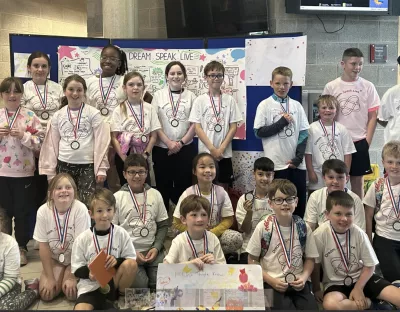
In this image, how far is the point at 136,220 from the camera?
3555 mm

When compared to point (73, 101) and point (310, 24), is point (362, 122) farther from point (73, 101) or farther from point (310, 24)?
point (73, 101)

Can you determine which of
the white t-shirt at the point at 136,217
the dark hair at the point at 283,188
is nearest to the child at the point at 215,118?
the white t-shirt at the point at 136,217

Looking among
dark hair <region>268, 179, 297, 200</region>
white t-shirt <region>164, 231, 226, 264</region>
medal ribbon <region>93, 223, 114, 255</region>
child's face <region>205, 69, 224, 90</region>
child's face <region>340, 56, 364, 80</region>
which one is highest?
child's face <region>340, 56, 364, 80</region>

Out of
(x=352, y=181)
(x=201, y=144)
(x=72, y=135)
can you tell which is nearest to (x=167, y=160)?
(x=201, y=144)

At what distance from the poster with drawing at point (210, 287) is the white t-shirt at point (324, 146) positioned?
1659 millimetres

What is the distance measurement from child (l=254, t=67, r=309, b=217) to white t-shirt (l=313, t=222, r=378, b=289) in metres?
1.18

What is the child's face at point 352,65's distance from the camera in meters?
4.38

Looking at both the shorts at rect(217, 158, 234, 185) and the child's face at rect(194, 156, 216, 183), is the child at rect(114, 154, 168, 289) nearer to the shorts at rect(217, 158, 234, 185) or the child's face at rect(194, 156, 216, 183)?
the child's face at rect(194, 156, 216, 183)

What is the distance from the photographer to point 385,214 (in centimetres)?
348

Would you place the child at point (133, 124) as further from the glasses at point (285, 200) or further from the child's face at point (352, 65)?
the child's face at point (352, 65)

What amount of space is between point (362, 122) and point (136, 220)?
2345 millimetres

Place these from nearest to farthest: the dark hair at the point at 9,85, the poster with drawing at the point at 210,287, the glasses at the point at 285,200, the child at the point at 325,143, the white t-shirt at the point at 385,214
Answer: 1. the poster with drawing at the point at 210,287
2. the glasses at the point at 285,200
3. the white t-shirt at the point at 385,214
4. the dark hair at the point at 9,85
5. the child at the point at 325,143

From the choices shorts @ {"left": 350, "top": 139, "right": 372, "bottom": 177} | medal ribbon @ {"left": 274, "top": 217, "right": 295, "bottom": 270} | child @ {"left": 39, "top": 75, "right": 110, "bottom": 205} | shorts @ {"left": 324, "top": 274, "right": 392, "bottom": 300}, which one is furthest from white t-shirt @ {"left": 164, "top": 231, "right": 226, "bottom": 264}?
shorts @ {"left": 350, "top": 139, "right": 372, "bottom": 177}

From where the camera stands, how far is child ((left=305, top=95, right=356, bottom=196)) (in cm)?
413
